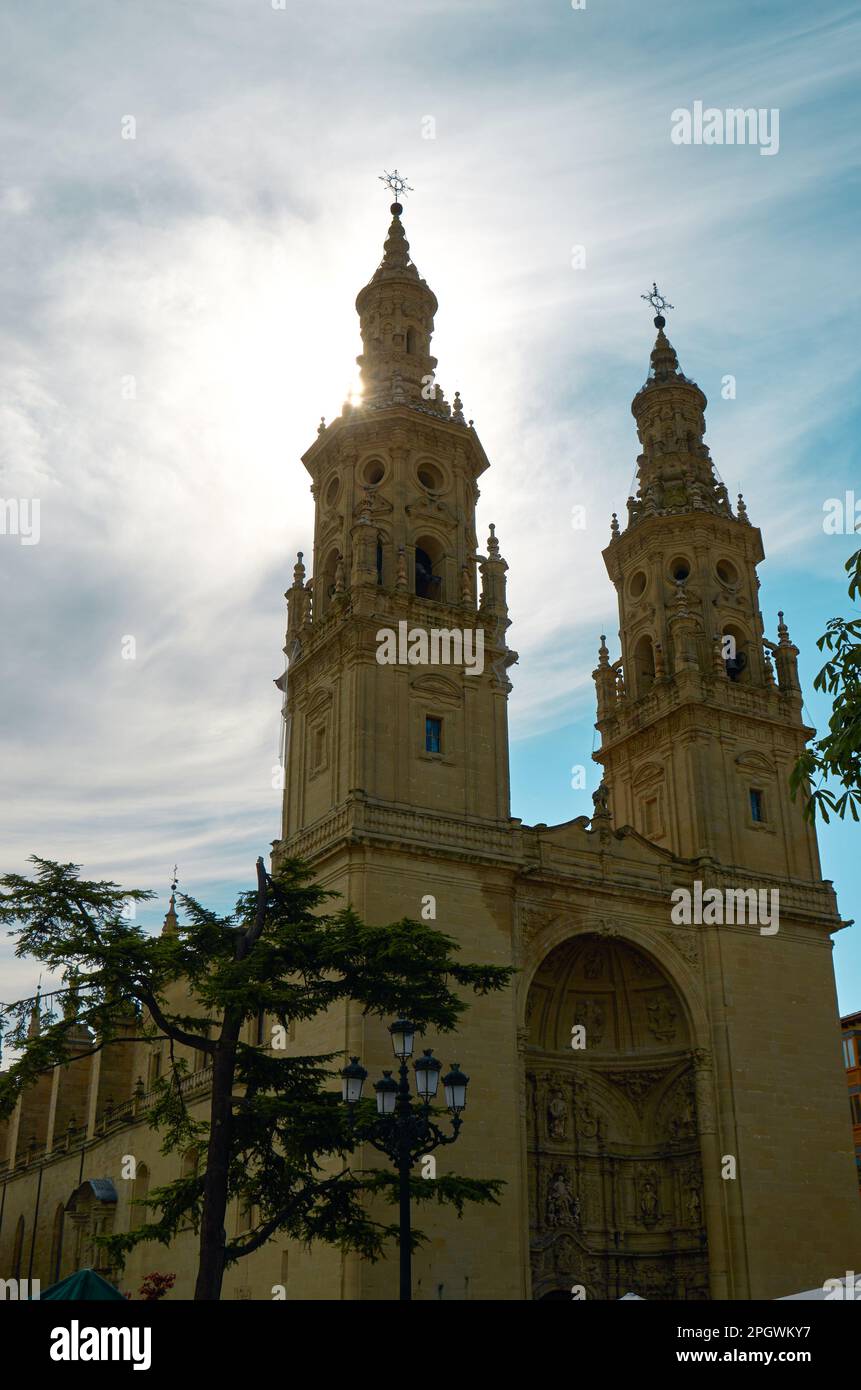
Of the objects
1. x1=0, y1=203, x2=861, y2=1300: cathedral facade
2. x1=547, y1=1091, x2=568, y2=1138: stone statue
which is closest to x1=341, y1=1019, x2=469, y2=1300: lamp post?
x1=0, y1=203, x2=861, y2=1300: cathedral facade

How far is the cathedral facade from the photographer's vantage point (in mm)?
35719

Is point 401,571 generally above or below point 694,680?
above

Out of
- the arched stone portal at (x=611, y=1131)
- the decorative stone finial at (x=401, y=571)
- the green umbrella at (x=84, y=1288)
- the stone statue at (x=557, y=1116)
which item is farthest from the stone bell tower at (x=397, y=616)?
the green umbrella at (x=84, y=1288)

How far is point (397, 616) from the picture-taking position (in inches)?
1587

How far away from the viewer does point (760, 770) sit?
45.7 metres

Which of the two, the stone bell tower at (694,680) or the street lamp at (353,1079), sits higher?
the stone bell tower at (694,680)

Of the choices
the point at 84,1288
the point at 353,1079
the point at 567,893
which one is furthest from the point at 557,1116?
the point at 84,1288

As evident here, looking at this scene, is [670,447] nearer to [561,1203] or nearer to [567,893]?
[567,893]

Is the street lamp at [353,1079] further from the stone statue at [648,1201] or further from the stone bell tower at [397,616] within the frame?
the stone statue at [648,1201]

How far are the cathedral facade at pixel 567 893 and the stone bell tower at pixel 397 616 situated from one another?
0.33 ft

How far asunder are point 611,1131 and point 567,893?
7895 mm

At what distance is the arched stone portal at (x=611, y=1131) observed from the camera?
3866 centimetres
